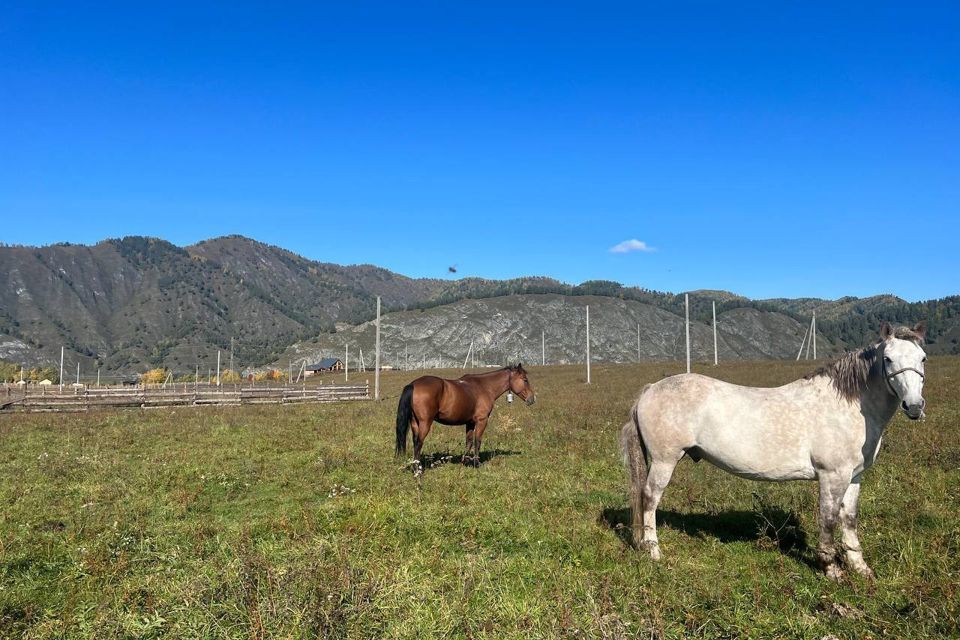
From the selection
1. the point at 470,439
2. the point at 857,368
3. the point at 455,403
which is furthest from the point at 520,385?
the point at 857,368

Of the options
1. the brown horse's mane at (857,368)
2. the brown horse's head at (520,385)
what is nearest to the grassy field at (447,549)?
the brown horse's head at (520,385)

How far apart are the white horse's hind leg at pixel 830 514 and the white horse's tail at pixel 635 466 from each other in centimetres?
198

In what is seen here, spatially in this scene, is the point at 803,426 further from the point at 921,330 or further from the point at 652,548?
the point at 652,548

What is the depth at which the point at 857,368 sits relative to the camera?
6.45 m

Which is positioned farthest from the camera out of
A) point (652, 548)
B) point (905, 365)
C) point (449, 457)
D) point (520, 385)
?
point (520, 385)

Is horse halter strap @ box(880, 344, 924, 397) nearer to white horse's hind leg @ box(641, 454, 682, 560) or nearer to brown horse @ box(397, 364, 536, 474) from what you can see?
white horse's hind leg @ box(641, 454, 682, 560)

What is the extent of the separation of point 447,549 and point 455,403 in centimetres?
589

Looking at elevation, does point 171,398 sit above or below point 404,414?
below

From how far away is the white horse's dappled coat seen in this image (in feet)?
20.2

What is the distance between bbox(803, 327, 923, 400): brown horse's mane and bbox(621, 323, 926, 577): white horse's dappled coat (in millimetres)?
11

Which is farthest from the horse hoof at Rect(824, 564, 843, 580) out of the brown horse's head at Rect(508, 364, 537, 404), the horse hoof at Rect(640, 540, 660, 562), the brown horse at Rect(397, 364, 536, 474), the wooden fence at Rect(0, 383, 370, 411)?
the wooden fence at Rect(0, 383, 370, 411)

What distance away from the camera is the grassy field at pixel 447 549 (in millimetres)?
4602

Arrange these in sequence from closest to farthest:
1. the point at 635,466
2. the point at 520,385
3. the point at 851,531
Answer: the point at 851,531, the point at 635,466, the point at 520,385

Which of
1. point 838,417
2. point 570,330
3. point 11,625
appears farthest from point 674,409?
point 570,330
